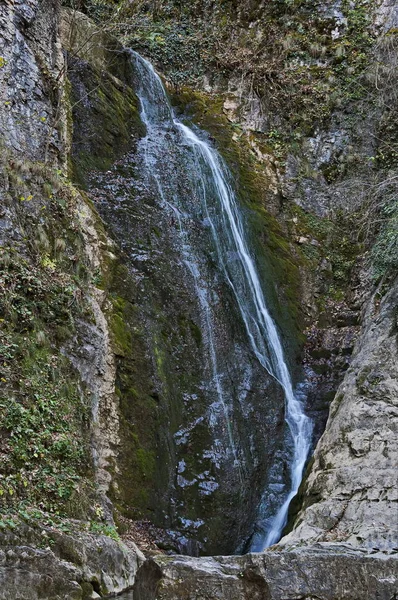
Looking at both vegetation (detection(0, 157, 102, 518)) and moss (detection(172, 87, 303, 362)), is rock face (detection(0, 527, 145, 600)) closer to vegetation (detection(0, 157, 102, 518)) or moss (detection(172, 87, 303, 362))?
vegetation (detection(0, 157, 102, 518))

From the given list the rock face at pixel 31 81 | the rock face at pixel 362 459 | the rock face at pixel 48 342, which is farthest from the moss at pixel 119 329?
the rock face at pixel 362 459

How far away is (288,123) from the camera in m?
15.6

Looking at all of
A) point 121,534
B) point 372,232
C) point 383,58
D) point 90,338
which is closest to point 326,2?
point 383,58

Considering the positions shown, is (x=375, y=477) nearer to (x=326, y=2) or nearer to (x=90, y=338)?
(x=90, y=338)

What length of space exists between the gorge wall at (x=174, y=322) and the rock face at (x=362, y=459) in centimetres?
3

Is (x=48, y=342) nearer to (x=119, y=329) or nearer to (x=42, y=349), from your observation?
(x=42, y=349)

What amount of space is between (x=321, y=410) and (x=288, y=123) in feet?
29.8

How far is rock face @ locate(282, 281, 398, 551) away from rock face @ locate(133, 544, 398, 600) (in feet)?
6.45

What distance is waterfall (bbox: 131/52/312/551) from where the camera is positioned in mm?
9109

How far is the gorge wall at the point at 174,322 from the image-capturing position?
201 inches

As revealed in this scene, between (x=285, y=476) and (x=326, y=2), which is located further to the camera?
(x=326, y=2)

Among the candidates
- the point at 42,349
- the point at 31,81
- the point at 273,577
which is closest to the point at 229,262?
the point at 31,81

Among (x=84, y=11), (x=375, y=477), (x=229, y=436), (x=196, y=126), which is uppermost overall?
(x=84, y=11)

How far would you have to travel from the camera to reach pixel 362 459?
24.6ft
